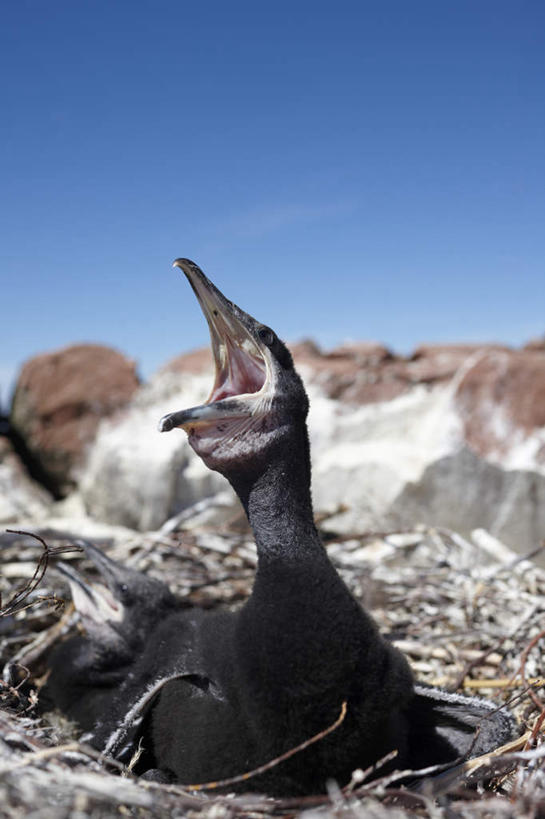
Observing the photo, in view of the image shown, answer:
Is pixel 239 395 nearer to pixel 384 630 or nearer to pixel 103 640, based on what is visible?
pixel 103 640

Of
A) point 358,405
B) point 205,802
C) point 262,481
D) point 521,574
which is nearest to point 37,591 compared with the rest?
point 262,481

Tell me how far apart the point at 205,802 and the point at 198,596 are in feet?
6.73

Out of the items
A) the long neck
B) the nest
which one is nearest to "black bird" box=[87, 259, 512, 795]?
the long neck

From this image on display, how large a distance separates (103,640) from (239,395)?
1112mm

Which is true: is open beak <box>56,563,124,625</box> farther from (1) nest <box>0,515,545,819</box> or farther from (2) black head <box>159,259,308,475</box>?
(2) black head <box>159,259,308,475</box>

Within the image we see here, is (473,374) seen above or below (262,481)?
above

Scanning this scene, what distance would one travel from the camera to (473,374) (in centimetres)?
476

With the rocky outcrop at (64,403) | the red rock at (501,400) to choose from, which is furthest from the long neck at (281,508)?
the rocky outcrop at (64,403)

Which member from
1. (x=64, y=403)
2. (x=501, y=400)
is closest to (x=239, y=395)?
(x=501, y=400)

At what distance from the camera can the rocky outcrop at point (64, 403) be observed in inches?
233

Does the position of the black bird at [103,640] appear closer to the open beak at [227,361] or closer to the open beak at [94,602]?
the open beak at [94,602]

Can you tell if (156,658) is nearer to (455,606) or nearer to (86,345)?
(455,606)

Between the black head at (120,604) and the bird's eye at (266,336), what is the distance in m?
1.11

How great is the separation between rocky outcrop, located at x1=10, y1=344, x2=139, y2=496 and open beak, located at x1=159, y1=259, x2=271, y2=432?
394cm
